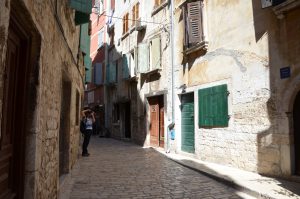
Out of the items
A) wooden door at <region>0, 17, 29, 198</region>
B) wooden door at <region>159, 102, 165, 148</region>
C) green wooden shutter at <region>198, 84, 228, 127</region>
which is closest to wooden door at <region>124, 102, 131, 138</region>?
wooden door at <region>159, 102, 165, 148</region>

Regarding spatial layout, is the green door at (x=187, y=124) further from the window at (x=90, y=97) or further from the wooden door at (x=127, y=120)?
the window at (x=90, y=97)

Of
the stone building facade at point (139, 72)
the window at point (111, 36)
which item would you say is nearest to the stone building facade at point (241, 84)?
the stone building facade at point (139, 72)

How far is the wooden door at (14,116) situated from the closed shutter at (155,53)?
11765 mm

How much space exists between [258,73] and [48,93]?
228 inches

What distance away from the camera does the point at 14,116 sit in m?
3.55

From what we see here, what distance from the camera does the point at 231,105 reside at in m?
9.59

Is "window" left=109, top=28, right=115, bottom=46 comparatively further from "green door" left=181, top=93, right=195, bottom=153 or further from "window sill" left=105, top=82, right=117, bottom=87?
"green door" left=181, top=93, right=195, bottom=153

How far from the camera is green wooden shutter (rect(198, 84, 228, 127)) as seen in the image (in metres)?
9.89

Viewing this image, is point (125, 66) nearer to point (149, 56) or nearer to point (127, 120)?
point (127, 120)

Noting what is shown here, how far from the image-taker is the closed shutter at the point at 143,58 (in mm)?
16609

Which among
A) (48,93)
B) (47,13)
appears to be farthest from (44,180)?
(47,13)

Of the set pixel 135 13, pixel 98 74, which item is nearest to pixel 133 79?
Answer: pixel 135 13

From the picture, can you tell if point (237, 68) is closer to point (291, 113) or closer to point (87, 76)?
point (291, 113)

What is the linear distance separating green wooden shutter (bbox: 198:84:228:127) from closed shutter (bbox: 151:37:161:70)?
4.53 meters
